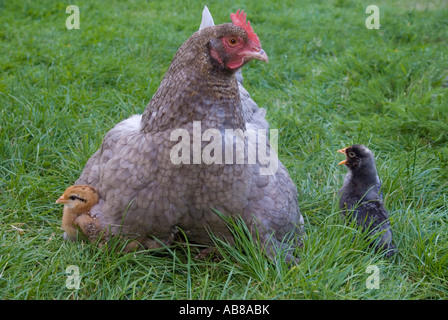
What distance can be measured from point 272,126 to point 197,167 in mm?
1951

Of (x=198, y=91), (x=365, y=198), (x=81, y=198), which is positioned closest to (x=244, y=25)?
(x=198, y=91)

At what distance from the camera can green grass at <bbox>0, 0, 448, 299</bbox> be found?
262 cm

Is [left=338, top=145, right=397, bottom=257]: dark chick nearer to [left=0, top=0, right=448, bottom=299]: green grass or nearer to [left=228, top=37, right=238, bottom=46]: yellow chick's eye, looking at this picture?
[left=0, top=0, right=448, bottom=299]: green grass

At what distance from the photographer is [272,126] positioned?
4309 millimetres

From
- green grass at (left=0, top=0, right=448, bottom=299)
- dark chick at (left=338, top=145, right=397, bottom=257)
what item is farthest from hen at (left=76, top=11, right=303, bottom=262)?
dark chick at (left=338, top=145, right=397, bottom=257)

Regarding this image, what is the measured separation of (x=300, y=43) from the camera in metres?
6.35

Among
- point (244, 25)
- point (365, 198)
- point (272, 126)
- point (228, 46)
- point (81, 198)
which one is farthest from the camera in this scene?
point (272, 126)

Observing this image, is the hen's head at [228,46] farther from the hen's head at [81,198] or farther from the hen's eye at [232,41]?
the hen's head at [81,198]

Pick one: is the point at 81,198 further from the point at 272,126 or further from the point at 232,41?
the point at 272,126

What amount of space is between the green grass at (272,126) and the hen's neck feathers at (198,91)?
682 millimetres

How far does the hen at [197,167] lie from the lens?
2.41 metres

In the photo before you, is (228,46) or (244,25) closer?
(228,46)

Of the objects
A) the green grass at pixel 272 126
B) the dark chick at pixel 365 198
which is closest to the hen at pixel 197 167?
the green grass at pixel 272 126

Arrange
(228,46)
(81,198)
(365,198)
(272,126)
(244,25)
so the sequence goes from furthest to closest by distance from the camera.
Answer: (272,126)
(365,198)
(81,198)
(244,25)
(228,46)
